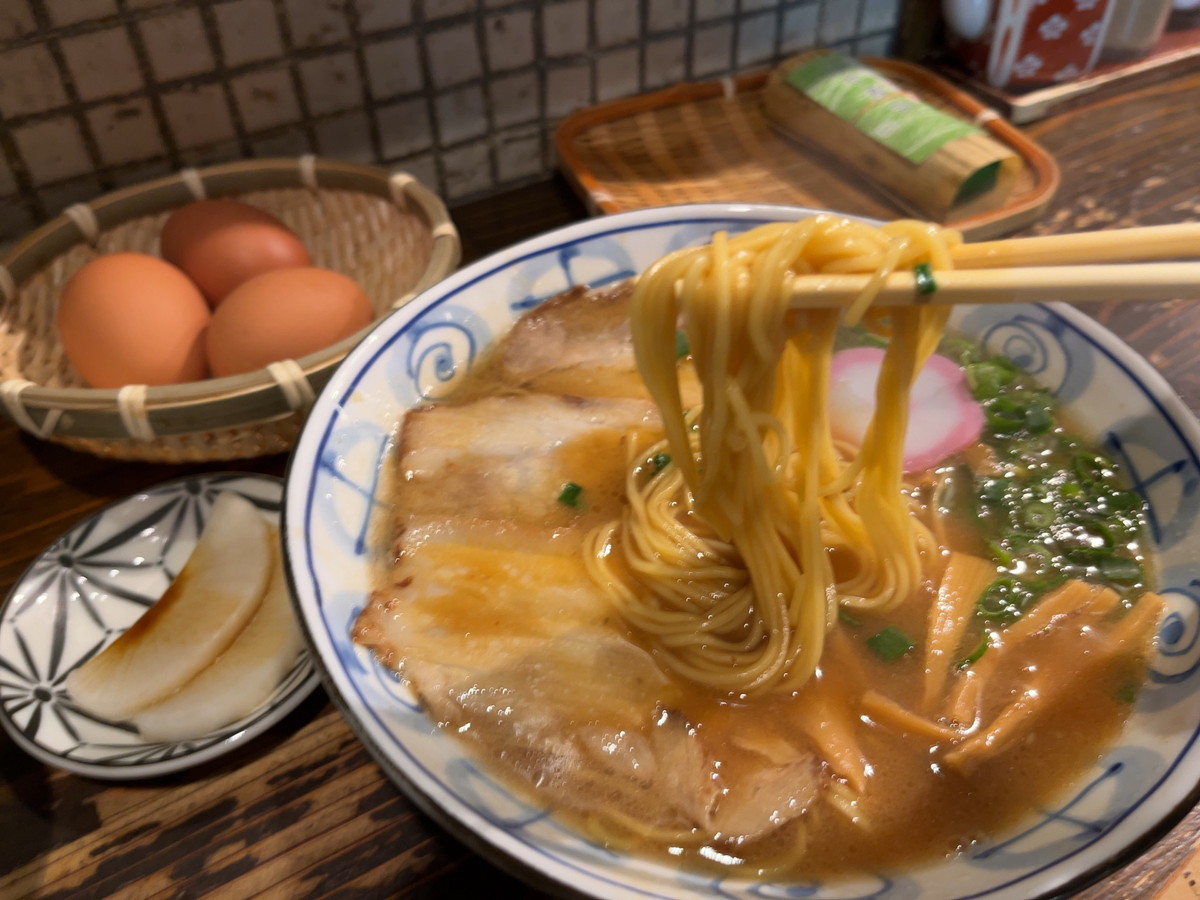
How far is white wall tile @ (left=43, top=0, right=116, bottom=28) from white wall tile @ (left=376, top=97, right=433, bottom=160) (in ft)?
2.11

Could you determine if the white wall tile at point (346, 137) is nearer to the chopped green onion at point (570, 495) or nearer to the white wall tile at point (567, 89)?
the white wall tile at point (567, 89)

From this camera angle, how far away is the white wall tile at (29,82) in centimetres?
176

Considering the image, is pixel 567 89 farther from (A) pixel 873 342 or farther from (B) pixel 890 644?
(B) pixel 890 644

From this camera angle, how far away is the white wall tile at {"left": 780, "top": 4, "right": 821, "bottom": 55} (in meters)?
2.59

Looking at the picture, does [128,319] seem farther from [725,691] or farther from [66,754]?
[725,691]

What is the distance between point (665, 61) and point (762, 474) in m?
1.84

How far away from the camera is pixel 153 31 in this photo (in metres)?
1.84

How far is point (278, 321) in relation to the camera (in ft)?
5.50

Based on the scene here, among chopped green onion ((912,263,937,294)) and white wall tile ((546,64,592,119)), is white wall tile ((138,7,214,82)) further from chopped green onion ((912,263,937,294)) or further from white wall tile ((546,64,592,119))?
chopped green onion ((912,263,937,294))

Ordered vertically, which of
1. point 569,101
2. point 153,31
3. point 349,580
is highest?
point 153,31

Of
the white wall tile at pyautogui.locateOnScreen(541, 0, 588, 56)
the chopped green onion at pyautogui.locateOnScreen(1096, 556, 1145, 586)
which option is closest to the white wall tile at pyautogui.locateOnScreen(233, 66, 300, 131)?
the white wall tile at pyautogui.locateOnScreen(541, 0, 588, 56)

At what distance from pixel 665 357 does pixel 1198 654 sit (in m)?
0.85

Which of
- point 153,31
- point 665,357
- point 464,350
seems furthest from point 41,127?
point 665,357

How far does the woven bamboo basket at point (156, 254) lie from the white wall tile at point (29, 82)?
227 millimetres
